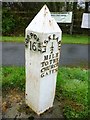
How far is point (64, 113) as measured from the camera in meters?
4.77

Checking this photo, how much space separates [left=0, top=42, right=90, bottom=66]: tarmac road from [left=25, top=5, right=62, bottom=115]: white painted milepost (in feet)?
13.1

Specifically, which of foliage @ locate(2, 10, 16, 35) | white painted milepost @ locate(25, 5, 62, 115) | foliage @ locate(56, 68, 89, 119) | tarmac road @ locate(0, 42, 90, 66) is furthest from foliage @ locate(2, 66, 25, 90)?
foliage @ locate(2, 10, 16, 35)

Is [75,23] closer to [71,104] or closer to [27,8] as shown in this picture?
[27,8]

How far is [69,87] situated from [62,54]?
15.9 ft

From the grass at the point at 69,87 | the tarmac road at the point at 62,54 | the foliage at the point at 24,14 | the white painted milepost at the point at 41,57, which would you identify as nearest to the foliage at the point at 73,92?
the grass at the point at 69,87

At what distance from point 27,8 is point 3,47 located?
18.5ft

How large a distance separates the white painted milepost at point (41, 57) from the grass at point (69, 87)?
0.58 metres

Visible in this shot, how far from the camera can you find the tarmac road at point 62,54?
9016 millimetres

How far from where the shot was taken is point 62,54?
1055cm

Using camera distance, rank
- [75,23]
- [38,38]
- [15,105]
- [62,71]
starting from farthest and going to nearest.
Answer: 1. [75,23]
2. [62,71]
3. [15,105]
4. [38,38]

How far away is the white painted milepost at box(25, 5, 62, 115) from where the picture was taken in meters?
4.17

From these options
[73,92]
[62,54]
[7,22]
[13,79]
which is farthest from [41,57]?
[7,22]

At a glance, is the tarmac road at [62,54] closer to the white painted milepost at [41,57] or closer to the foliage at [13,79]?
the foliage at [13,79]

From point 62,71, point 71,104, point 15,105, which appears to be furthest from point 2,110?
point 62,71
